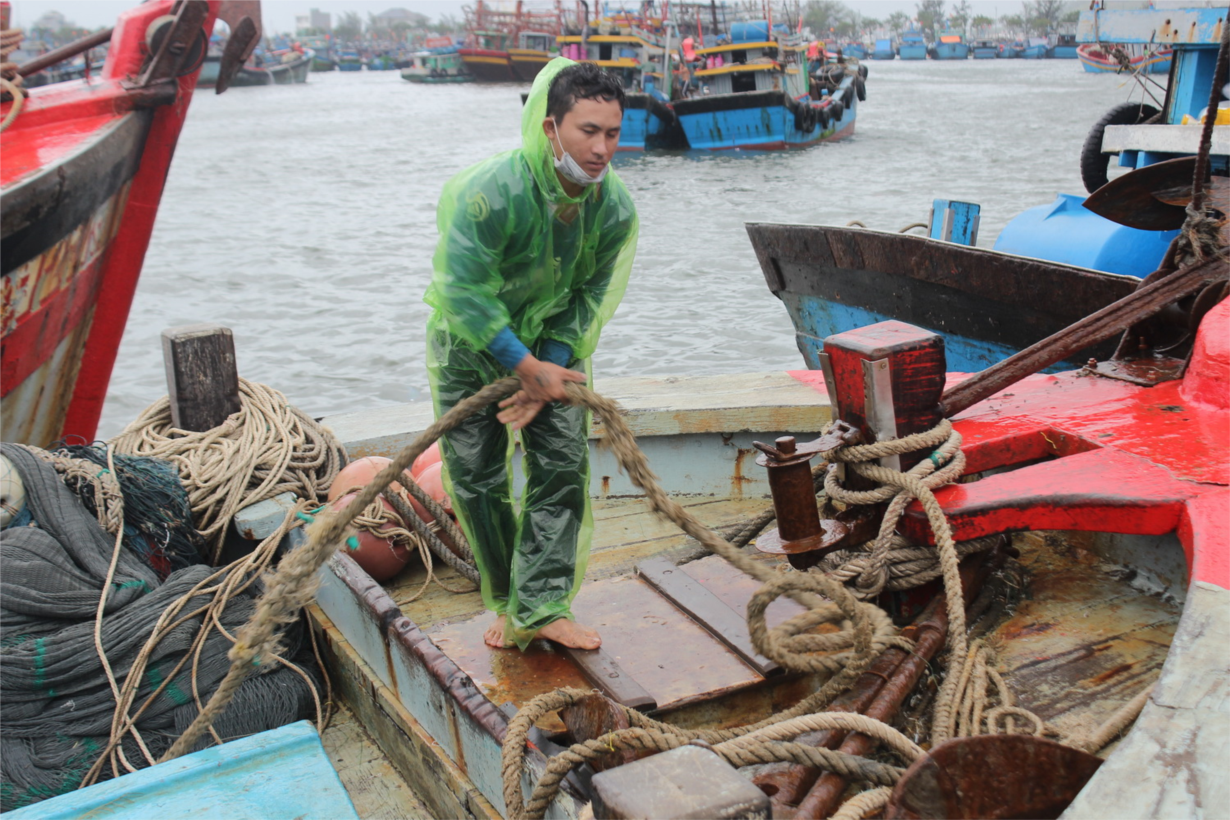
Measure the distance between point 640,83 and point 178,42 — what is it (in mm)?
23998

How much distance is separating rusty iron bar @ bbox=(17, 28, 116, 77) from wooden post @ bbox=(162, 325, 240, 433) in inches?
87.3

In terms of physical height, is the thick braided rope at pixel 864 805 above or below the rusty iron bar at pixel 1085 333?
below

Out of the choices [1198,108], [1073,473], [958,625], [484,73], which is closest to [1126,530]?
[1073,473]

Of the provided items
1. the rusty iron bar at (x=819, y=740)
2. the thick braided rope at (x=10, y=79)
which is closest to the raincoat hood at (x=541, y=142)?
the rusty iron bar at (x=819, y=740)

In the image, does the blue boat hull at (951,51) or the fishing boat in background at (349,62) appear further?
the fishing boat in background at (349,62)

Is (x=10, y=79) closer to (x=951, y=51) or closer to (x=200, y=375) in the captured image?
(x=200, y=375)

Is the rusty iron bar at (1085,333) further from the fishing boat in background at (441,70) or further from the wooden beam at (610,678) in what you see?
the fishing boat in background at (441,70)

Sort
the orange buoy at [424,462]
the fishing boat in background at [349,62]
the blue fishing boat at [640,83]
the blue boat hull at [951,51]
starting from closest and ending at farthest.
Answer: the orange buoy at [424,462] < the blue fishing boat at [640,83] < the blue boat hull at [951,51] < the fishing boat in background at [349,62]

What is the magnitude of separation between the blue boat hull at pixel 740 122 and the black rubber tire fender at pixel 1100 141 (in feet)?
62.8

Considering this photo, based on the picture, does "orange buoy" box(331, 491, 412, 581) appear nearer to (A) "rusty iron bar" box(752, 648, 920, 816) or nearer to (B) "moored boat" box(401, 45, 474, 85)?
(A) "rusty iron bar" box(752, 648, 920, 816)

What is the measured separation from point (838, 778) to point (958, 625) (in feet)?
1.88

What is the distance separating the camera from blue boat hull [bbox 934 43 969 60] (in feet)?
307

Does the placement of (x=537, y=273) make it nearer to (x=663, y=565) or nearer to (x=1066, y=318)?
(x=663, y=565)

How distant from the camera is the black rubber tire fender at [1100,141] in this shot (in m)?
6.17
